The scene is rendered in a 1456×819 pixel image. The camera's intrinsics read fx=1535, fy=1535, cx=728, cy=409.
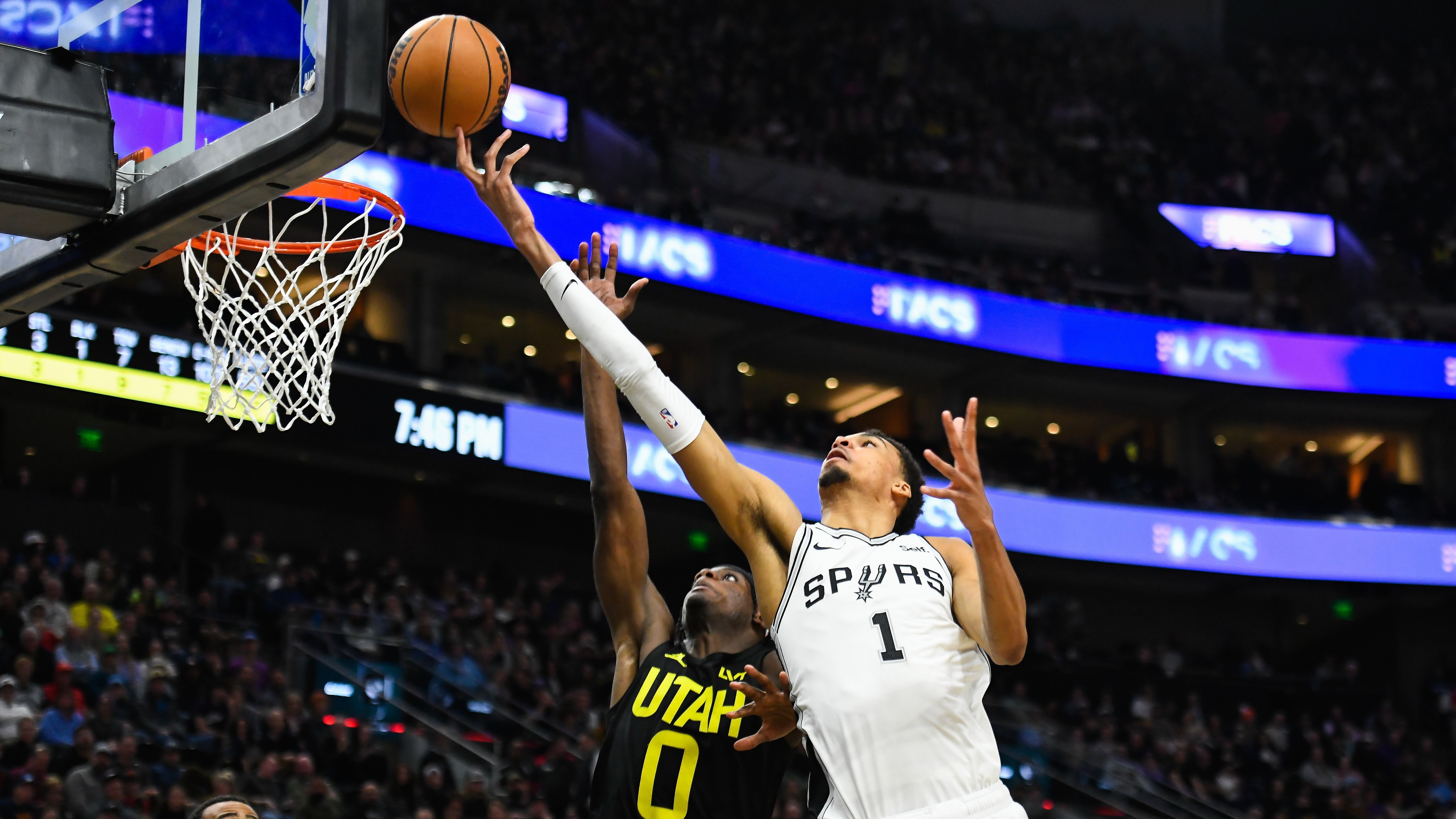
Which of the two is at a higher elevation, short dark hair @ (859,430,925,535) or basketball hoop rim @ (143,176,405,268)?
basketball hoop rim @ (143,176,405,268)

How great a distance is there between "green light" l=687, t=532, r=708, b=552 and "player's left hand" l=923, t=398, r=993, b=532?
2082 centimetres

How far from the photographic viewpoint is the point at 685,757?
458 cm

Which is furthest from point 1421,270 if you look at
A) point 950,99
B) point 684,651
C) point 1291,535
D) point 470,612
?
point 684,651

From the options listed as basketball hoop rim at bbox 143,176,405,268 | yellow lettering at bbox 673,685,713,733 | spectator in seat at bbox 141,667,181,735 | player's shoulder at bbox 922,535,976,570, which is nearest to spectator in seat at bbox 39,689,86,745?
spectator in seat at bbox 141,667,181,735

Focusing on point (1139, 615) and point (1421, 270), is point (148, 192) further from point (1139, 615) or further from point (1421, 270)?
point (1421, 270)

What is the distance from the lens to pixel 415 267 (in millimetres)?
22078

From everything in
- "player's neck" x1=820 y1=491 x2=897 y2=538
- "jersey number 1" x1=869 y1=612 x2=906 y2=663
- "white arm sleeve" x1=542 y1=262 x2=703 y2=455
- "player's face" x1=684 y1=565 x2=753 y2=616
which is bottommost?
"jersey number 1" x1=869 y1=612 x2=906 y2=663

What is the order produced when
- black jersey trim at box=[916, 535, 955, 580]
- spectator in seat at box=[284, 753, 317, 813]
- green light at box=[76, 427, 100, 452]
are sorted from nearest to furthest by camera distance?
black jersey trim at box=[916, 535, 955, 580], spectator in seat at box=[284, 753, 317, 813], green light at box=[76, 427, 100, 452]

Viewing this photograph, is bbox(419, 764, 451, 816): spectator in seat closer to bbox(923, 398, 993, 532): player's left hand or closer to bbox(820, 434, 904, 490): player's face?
bbox(820, 434, 904, 490): player's face

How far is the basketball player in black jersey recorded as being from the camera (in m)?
4.57

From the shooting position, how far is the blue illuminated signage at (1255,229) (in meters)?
28.2

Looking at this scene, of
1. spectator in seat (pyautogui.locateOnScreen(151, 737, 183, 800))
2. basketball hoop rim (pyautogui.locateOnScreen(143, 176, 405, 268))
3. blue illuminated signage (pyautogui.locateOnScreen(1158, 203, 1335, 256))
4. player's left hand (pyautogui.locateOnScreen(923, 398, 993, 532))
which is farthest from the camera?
blue illuminated signage (pyautogui.locateOnScreen(1158, 203, 1335, 256))

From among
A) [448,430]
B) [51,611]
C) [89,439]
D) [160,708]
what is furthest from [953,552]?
[89,439]

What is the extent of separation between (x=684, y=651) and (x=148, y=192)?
211 cm
